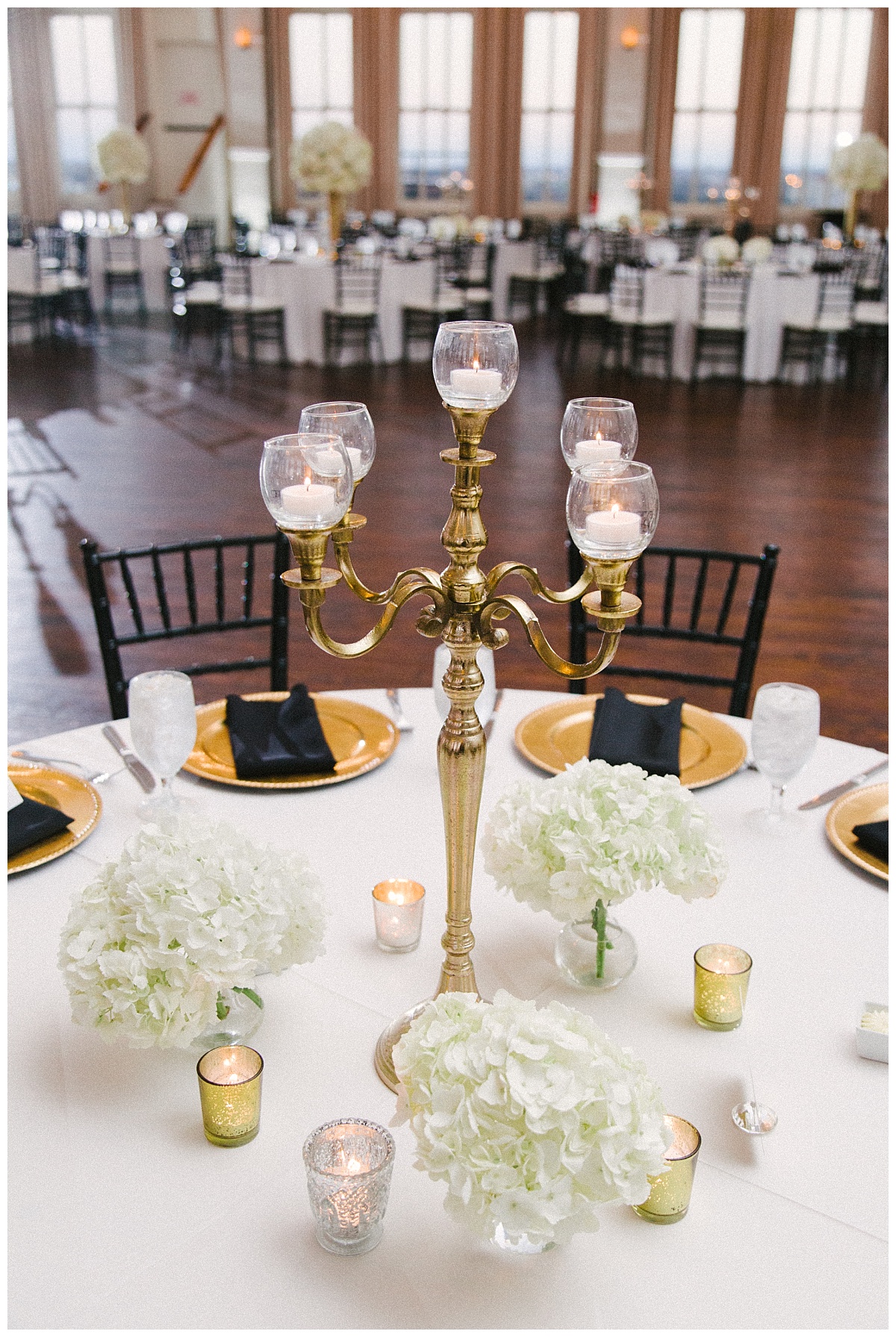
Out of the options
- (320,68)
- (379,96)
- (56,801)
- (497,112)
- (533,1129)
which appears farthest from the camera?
(320,68)

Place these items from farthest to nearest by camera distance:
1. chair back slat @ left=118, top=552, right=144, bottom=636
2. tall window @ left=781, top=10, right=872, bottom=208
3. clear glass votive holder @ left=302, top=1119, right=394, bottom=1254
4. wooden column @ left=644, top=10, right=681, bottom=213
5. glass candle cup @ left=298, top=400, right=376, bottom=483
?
wooden column @ left=644, top=10, right=681, bottom=213, tall window @ left=781, top=10, right=872, bottom=208, chair back slat @ left=118, top=552, right=144, bottom=636, glass candle cup @ left=298, top=400, right=376, bottom=483, clear glass votive holder @ left=302, top=1119, right=394, bottom=1254

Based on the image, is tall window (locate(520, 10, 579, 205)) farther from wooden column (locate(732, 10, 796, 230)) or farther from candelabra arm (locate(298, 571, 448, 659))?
candelabra arm (locate(298, 571, 448, 659))

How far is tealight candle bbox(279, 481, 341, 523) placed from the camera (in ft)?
3.40

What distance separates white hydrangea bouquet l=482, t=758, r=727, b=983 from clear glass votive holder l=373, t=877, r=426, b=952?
0.12 m

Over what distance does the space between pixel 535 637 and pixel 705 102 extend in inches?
539

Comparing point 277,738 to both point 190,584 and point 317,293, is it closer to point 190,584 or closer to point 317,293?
point 190,584

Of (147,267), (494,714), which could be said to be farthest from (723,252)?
(494,714)

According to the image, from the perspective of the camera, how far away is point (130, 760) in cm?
181

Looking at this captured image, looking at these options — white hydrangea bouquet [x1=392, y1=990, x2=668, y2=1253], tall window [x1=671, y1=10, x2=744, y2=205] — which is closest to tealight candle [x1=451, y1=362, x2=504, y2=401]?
white hydrangea bouquet [x1=392, y1=990, x2=668, y2=1253]

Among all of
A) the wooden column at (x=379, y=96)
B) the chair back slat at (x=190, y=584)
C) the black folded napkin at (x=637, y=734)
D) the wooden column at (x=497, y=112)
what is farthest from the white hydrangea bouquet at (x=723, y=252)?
the black folded napkin at (x=637, y=734)

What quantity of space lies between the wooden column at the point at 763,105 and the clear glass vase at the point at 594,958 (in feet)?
43.2

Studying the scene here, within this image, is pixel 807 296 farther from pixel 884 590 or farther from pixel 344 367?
pixel 884 590

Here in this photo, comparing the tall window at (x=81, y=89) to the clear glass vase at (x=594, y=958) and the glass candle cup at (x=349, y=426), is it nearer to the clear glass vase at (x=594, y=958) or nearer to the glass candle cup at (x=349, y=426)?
the glass candle cup at (x=349, y=426)

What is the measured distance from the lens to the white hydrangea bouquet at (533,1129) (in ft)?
2.90
